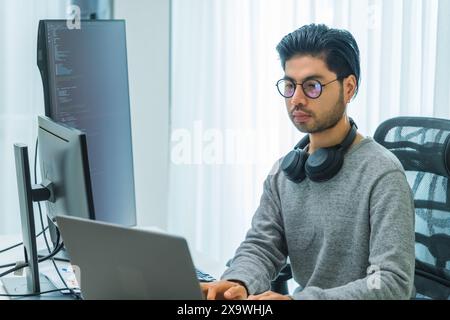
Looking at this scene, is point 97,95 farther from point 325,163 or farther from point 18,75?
point 18,75

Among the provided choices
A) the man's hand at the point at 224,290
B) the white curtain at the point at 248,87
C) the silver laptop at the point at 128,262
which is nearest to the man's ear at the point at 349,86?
the man's hand at the point at 224,290

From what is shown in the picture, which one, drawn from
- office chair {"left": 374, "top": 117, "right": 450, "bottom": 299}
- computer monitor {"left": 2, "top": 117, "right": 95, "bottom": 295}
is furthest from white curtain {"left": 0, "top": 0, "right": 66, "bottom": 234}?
office chair {"left": 374, "top": 117, "right": 450, "bottom": 299}

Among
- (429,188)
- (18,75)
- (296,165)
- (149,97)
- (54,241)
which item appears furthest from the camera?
(149,97)

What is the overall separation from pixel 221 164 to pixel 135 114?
Answer: 0.44m

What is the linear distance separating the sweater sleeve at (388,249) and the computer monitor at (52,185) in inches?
19.3

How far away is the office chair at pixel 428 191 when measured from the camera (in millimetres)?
1930

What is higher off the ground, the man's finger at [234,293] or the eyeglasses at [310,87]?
the eyeglasses at [310,87]

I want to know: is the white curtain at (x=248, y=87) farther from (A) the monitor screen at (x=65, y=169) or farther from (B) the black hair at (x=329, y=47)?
(A) the monitor screen at (x=65, y=169)

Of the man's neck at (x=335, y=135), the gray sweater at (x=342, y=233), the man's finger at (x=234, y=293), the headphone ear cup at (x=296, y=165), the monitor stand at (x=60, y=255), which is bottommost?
the monitor stand at (x=60, y=255)

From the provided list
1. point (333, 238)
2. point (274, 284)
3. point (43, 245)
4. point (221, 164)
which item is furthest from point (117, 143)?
point (221, 164)

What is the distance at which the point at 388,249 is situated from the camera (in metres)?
1.59

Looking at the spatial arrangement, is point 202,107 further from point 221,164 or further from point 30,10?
point 30,10

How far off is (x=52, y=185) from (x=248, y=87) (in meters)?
1.50

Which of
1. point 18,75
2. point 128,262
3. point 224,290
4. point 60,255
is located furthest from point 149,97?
point 128,262
